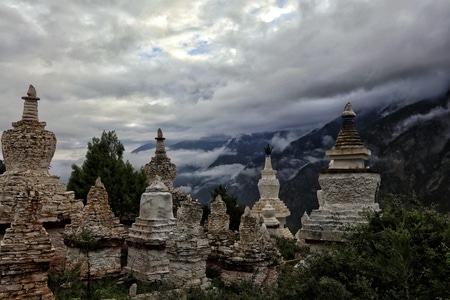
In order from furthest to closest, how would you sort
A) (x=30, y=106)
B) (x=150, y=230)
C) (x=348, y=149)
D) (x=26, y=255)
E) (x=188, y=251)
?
(x=30, y=106) < (x=150, y=230) < (x=188, y=251) < (x=348, y=149) < (x=26, y=255)

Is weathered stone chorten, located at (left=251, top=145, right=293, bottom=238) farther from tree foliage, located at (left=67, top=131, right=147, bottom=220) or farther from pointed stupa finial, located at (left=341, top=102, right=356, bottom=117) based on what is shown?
pointed stupa finial, located at (left=341, top=102, right=356, bottom=117)

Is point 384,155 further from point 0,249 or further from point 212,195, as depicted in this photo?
point 0,249

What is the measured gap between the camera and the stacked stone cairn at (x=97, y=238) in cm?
1711

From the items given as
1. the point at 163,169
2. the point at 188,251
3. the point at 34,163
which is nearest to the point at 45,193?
the point at 34,163

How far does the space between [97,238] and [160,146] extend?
12.7m

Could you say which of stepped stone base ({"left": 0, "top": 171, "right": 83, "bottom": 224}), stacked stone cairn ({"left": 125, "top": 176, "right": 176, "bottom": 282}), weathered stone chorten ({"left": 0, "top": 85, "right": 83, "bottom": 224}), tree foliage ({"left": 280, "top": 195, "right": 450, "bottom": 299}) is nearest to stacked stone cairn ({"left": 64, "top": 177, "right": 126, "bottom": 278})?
stacked stone cairn ({"left": 125, "top": 176, "right": 176, "bottom": 282})

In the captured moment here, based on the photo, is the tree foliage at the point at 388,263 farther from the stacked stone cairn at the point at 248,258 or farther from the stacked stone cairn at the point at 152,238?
the stacked stone cairn at the point at 152,238

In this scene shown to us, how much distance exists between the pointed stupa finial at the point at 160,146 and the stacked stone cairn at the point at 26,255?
55.3 feet

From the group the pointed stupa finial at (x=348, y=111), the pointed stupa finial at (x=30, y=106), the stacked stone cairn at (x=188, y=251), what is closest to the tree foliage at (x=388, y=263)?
the pointed stupa finial at (x=348, y=111)

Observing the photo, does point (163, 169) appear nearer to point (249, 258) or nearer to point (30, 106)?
point (30, 106)

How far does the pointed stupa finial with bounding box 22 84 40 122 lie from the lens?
19656 millimetres

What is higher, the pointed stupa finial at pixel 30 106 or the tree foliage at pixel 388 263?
the pointed stupa finial at pixel 30 106

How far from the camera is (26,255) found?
39.2 ft

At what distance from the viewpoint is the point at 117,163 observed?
127 feet
